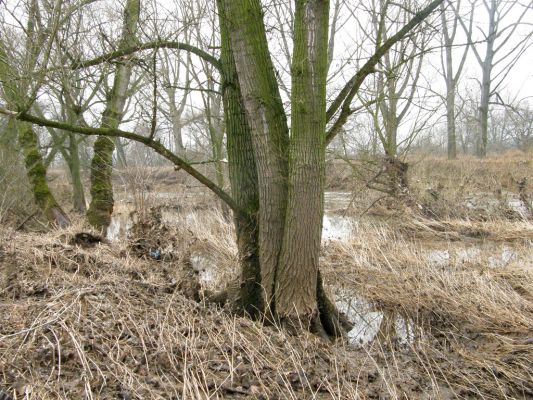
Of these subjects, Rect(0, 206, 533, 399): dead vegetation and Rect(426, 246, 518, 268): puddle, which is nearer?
Rect(0, 206, 533, 399): dead vegetation

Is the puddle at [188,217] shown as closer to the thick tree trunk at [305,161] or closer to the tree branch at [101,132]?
the thick tree trunk at [305,161]

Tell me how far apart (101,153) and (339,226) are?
5653mm

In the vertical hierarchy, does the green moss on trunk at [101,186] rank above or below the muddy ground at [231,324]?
above

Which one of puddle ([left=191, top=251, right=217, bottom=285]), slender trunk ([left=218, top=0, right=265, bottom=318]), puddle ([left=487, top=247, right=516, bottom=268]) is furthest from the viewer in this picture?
puddle ([left=191, top=251, right=217, bottom=285])

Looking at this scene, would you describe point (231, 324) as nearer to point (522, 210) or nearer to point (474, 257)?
point (474, 257)

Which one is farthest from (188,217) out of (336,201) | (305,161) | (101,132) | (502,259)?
(305,161)

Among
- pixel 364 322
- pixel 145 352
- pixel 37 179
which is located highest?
pixel 37 179

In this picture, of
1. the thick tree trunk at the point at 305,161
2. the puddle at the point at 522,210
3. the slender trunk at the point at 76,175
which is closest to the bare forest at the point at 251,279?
the thick tree trunk at the point at 305,161

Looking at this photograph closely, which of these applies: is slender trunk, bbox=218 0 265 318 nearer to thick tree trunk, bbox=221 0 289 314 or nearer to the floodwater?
thick tree trunk, bbox=221 0 289 314

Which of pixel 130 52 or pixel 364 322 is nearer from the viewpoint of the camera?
pixel 130 52

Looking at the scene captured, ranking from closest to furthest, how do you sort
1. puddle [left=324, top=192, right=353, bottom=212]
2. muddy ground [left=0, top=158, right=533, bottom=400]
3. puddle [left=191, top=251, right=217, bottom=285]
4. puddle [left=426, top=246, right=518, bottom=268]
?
1. muddy ground [left=0, top=158, right=533, bottom=400]
2. puddle [left=426, top=246, right=518, bottom=268]
3. puddle [left=191, top=251, right=217, bottom=285]
4. puddle [left=324, top=192, right=353, bottom=212]

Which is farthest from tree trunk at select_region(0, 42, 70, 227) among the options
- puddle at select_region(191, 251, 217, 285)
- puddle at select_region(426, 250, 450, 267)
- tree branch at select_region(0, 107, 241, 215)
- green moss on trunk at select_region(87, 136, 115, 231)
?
puddle at select_region(426, 250, 450, 267)

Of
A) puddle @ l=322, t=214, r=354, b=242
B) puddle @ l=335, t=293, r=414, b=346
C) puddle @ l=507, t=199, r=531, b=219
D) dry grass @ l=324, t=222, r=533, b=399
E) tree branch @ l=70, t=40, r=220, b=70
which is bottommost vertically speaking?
puddle @ l=335, t=293, r=414, b=346

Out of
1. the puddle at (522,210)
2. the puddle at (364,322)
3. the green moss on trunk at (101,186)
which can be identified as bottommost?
the puddle at (364,322)
